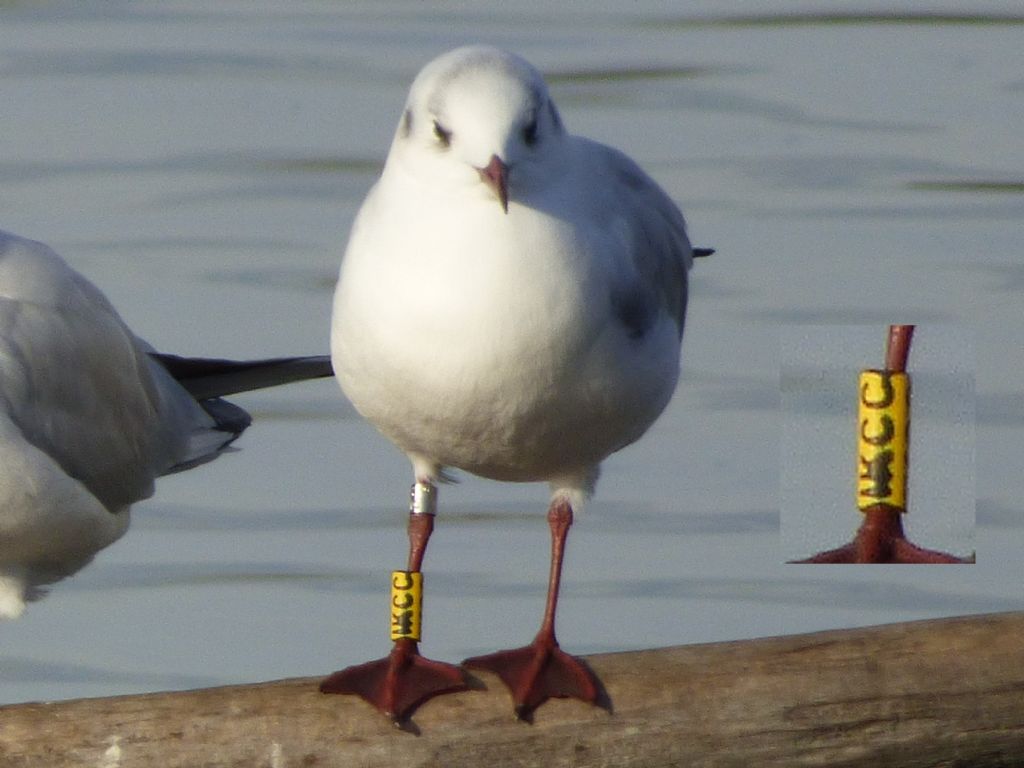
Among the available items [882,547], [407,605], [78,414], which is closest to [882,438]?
[882,547]

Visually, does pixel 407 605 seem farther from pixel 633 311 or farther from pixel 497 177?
pixel 497 177

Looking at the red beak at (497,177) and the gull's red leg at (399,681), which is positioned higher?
the red beak at (497,177)

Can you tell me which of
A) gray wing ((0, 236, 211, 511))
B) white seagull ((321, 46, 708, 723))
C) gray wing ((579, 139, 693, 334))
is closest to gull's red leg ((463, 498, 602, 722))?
white seagull ((321, 46, 708, 723))

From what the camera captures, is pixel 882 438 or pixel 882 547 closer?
pixel 882 438

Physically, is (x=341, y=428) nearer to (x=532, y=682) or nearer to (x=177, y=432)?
(x=177, y=432)

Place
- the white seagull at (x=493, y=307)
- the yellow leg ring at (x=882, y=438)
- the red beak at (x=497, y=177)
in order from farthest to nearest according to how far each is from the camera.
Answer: the yellow leg ring at (x=882, y=438), the white seagull at (x=493, y=307), the red beak at (x=497, y=177)

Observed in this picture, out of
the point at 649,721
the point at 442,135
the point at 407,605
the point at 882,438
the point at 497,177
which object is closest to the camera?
the point at 497,177

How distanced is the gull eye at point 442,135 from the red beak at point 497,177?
86mm

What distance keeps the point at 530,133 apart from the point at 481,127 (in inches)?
4.5

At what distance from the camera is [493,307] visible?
4199mm

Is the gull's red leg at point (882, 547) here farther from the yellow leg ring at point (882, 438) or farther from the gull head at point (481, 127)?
the gull head at point (481, 127)

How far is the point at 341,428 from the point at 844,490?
426 centimetres

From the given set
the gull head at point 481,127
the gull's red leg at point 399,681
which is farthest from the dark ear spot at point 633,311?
the gull's red leg at point 399,681

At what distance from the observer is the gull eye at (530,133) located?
416 cm
